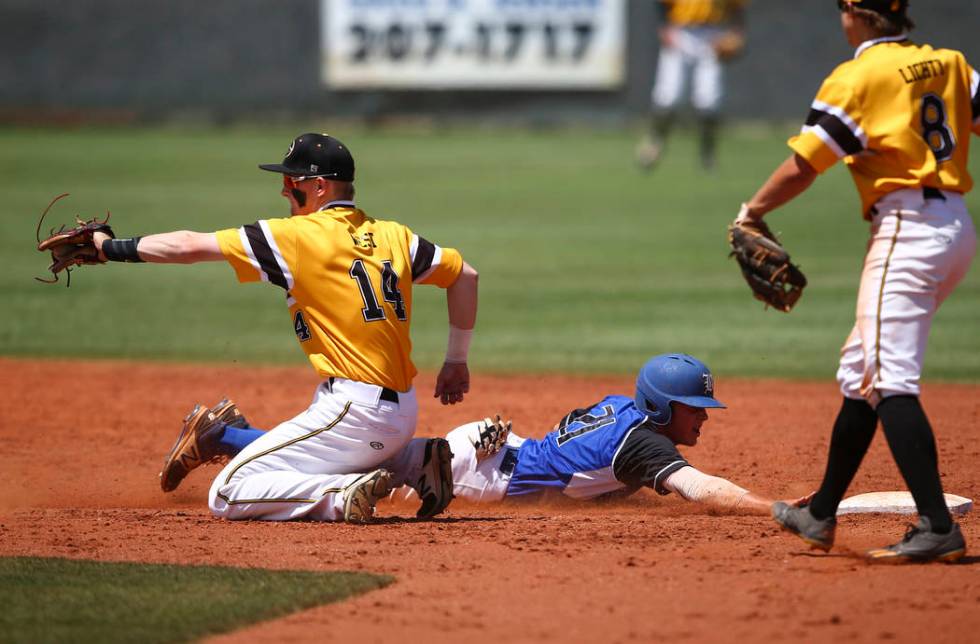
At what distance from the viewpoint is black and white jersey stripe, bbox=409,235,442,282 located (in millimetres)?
5117

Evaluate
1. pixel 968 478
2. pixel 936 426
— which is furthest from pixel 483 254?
pixel 968 478

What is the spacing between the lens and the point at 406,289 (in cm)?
507

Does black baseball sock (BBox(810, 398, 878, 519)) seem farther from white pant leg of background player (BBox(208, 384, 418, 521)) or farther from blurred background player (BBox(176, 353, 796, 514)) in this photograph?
white pant leg of background player (BBox(208, 384, 418, 521))

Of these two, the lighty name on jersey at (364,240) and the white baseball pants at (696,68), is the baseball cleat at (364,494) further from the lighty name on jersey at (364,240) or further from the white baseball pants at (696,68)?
the white baseball pants at (696,68)

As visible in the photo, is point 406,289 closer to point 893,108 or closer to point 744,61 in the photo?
point 893,108

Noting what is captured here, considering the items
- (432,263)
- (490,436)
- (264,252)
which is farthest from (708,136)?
(264,252)

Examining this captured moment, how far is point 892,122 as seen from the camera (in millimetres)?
4105

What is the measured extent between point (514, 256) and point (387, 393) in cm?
895

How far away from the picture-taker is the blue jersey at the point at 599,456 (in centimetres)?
505

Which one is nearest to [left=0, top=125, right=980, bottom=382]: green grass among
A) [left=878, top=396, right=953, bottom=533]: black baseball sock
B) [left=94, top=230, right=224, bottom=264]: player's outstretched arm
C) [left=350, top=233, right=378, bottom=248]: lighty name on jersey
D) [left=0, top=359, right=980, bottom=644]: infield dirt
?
[left=0, top=359, right=980, bottom=644]: infield dirt

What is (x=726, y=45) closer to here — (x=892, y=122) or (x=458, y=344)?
(x=458, y=344)

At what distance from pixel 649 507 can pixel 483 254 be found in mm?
8404

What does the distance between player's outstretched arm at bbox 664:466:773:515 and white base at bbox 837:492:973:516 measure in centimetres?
43

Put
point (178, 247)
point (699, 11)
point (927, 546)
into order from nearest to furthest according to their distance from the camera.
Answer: point (927, 546) < point (178, 247) < point (699, 11)
